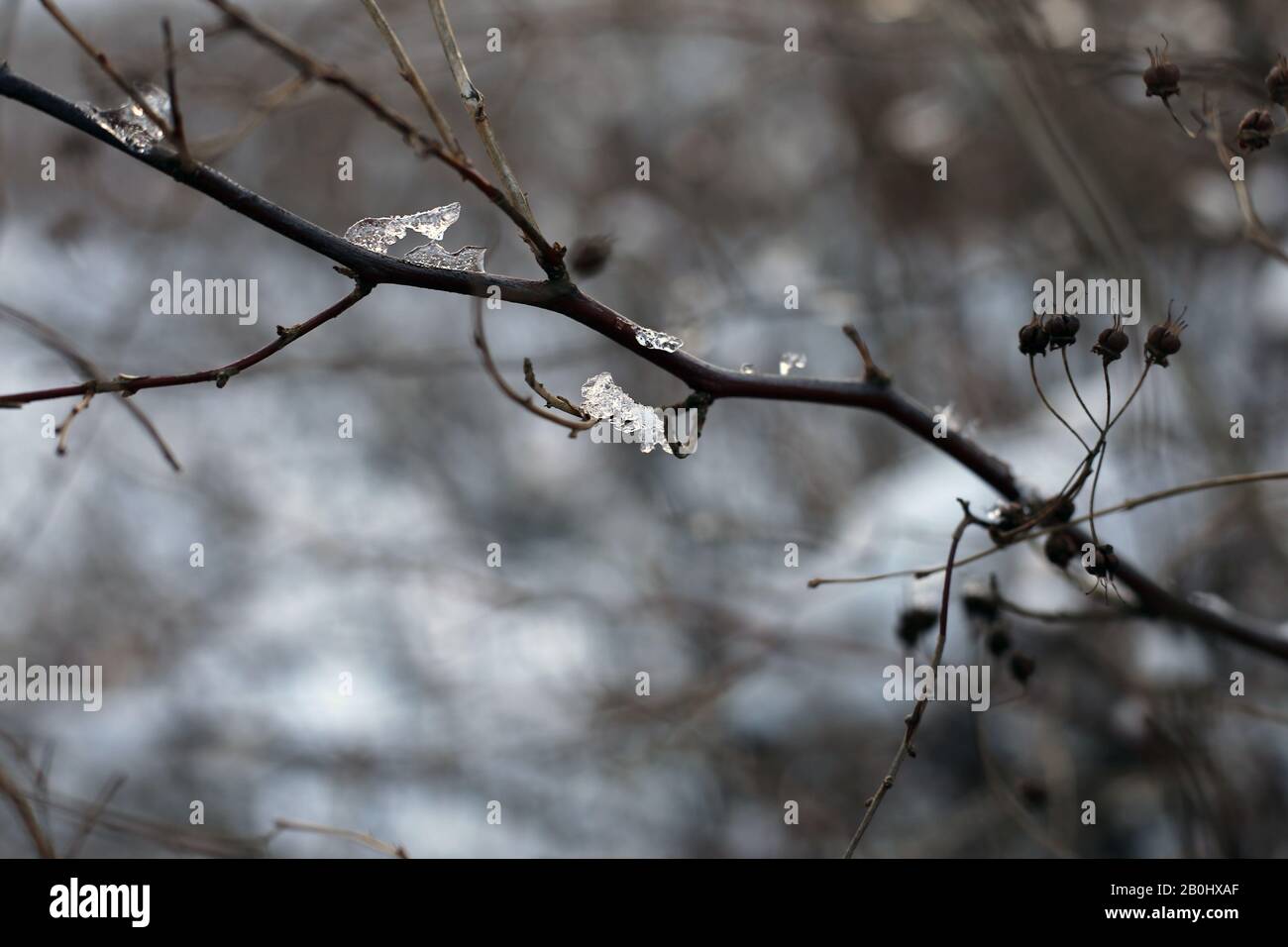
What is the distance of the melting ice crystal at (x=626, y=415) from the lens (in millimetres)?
804

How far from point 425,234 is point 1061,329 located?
1.86ft

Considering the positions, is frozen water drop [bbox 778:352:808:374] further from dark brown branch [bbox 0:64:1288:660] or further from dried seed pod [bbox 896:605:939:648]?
dried seed pod [bbox 896:605:939:648]

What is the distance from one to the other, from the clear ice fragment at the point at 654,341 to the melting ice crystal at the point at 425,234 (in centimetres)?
14

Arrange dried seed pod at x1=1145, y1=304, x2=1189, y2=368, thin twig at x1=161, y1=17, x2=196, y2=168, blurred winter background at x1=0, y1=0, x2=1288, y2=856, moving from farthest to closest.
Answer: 1. blurred winter background at x1=0, y1=0, x2=1288, y2=856
2. dried seed pod at x1=1145, y1=304, x2=1189, y2=368
3. thin twig at x1=161, y1=17, x2=196, y2=168

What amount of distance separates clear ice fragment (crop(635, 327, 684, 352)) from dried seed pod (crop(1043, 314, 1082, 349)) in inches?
13.2

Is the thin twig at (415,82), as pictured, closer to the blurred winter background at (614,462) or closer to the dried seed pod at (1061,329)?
the dried seed pod at (1061,329)

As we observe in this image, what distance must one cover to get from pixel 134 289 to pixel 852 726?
323cm

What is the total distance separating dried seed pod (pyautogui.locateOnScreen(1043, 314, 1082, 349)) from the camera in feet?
2.71

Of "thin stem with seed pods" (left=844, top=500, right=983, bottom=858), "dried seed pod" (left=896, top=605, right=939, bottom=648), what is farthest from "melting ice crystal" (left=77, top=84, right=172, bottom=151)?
"dried seed pod" (left=896, top=605, right=939, bottom=648)

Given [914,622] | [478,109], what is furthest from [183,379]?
[914,622]

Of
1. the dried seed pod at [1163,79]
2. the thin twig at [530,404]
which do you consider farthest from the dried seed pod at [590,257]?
the dried seed pod at [1163,79]

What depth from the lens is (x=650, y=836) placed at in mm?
3256
